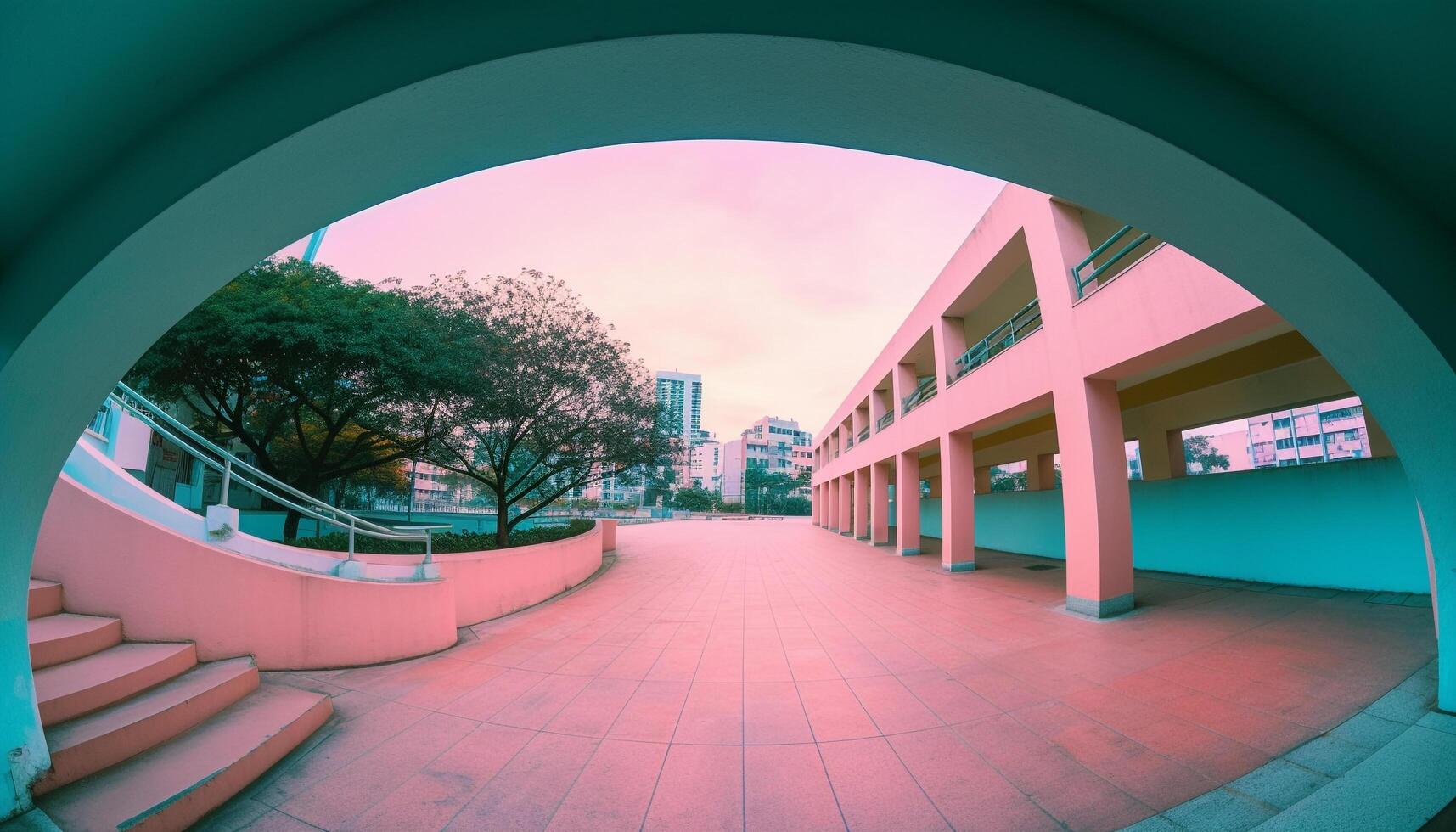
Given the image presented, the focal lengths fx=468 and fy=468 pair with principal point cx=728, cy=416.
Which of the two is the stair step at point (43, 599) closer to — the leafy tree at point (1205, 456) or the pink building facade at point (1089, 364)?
the pink building facade at point (1089, 364)

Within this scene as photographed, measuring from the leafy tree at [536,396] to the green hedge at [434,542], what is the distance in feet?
1.67

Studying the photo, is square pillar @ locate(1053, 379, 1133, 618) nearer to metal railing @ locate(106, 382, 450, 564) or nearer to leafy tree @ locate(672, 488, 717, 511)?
metal railing @ locate(106, 382, 450, 564)

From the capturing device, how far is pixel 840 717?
A: 3479 mm

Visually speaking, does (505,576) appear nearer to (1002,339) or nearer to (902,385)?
(1002,339)

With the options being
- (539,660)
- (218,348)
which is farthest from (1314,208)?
(218,348)

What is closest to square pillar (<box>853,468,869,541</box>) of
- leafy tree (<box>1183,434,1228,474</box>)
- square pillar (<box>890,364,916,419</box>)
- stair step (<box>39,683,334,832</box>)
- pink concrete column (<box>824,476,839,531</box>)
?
pink concrete column (<box>824,476,839,531</box>)

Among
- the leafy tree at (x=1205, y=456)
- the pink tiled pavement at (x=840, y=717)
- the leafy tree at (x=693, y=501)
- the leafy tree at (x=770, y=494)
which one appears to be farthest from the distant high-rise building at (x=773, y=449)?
the pink tiled pavement at (x=840, y=717)

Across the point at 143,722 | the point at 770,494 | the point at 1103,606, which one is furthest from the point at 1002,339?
the point at 770,494

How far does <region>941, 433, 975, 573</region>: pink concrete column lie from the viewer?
10.3 m

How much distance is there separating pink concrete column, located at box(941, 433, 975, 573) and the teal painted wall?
9.43 feet

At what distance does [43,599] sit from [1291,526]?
13.2 metres

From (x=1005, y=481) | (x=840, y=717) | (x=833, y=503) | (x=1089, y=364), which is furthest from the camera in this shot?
(x=1005, y=481)

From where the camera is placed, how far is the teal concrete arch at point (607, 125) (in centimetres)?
155

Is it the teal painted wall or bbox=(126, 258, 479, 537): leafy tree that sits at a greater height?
bbox=(126, 258, 479, 537): leafy tree
